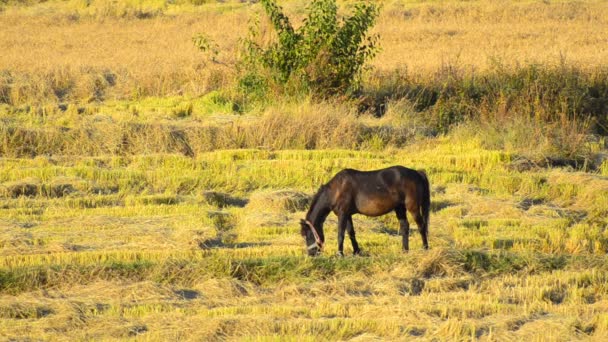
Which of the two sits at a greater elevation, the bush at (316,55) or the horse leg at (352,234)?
the bush at (316,55)

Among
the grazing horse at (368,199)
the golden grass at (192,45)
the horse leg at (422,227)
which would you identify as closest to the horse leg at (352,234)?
the grazing horse at (368,199)

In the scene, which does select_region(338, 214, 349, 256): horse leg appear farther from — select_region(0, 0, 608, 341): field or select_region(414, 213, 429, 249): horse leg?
select_region(414, 213, 429, 249): horse leg

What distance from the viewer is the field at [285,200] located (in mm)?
9047

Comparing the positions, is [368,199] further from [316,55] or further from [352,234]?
[316,55]

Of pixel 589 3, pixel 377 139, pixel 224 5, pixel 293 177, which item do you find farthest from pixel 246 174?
pixel 589 3

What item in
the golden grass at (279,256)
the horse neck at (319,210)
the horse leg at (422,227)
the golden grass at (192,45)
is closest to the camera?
the golden grass at (279,256)

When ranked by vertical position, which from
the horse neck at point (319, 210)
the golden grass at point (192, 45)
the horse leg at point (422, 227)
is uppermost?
the horse neck at point (319, 210)

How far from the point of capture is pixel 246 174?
15.7 metres

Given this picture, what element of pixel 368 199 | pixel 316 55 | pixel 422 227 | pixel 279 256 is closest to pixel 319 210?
A: pixel 368 199

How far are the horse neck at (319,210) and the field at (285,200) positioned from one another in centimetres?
46

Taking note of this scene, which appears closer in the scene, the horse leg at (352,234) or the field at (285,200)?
the field at (285,200)

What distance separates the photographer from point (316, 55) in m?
19.9

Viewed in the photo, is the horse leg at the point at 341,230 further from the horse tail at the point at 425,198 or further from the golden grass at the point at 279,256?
the horse tail at the point at 425,198

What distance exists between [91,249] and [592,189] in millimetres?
7188
